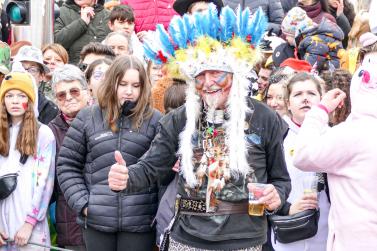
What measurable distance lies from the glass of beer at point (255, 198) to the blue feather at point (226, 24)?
3.17ft

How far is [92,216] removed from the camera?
5906 mm

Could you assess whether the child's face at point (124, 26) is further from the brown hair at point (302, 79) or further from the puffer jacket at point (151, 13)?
the brown hair at point (302, 79)

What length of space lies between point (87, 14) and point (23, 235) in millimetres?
3889

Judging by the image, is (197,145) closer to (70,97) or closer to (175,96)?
(175,96)

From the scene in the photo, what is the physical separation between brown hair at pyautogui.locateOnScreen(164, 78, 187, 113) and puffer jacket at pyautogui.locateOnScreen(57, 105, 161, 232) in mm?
284

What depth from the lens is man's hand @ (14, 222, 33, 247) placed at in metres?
6.42

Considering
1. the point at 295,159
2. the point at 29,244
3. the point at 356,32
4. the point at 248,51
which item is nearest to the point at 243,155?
the point at 295,159

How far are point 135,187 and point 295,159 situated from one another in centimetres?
100

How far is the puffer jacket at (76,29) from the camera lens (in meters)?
9.62

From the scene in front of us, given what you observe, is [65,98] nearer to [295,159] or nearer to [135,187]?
[135,187]

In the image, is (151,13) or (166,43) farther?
(151,13)

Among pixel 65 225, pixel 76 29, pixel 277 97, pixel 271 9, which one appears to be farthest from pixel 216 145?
pixel 271 9

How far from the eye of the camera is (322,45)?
8062 millimetres

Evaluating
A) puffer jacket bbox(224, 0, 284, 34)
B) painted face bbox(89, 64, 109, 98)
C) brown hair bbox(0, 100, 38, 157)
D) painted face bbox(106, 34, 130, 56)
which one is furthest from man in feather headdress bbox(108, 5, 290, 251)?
puffer jacket bbox(224, 0, 284, 34)
